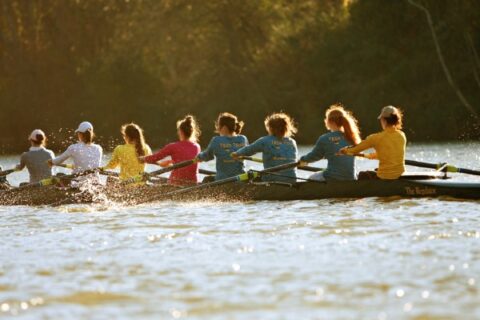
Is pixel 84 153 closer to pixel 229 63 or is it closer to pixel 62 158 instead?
pixel 62 158

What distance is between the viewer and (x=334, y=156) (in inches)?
567

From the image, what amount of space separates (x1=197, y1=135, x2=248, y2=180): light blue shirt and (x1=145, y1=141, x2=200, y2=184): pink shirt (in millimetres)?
475

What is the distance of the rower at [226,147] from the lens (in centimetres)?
1511

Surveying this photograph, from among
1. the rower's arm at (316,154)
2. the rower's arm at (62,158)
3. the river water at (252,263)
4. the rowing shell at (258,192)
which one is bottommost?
the river water at (252,263)

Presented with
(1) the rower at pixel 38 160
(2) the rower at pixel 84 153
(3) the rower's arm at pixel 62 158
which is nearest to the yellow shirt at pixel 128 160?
(2) the rower at pixel 84 153

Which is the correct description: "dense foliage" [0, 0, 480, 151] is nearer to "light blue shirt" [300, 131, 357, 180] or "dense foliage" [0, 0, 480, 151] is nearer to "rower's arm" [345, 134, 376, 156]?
"light blue shirt" [300, 131, 357, 180]

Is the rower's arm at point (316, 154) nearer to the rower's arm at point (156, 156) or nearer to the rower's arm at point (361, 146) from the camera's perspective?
the rower's arm at point (361, 146)

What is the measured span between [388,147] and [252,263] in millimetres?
4746

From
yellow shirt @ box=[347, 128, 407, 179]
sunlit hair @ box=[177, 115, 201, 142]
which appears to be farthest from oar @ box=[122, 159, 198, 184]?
yellow shirt @ box=[347, 128, 407, 179]

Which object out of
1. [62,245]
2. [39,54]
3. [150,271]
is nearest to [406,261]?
[150,271]

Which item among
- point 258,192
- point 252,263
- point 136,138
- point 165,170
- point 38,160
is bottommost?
point 252,263

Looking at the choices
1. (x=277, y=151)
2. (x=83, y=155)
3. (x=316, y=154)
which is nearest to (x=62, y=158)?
(x=83, y=155)

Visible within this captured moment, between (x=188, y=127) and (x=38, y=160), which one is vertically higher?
(x=188, y=127)

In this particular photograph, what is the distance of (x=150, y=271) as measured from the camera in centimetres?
930
